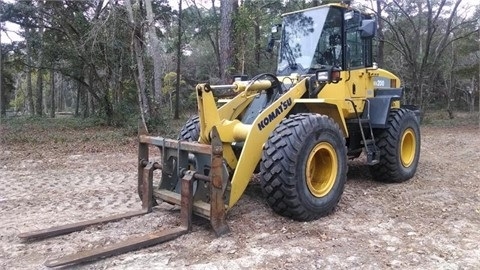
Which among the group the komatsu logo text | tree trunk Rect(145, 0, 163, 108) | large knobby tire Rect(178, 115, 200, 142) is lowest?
large knobby tire Rect(178, 115, 200, 142)

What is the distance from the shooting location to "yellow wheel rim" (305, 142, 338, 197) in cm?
461

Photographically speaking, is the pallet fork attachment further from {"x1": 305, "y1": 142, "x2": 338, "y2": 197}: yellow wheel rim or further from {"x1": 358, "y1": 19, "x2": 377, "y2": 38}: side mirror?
{"x1": 358, "y1": 19, "x2": 377, "y2": 38}: side mirror

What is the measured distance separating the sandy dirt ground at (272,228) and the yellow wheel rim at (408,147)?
0.33 metres

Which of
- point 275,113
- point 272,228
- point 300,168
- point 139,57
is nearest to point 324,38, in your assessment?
point 275,113

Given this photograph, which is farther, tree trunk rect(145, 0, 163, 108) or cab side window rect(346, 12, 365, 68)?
tree trunk rect(145, 0, 163, 108)

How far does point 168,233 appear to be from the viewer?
12.7ft

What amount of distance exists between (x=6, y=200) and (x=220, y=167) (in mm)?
3382

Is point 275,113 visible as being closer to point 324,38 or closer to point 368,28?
point 324,38

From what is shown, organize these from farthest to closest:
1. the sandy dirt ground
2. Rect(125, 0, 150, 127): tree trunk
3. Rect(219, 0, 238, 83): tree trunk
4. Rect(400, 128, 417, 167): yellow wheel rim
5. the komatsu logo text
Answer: Rect(125, 0, 150, 127): tree trunk
Rect(219, 0, 238, 83): tree trunk
Rect(400, 128, 417, 167): yellow wheel rim
the komatsu logo text
the sandy dirt ground

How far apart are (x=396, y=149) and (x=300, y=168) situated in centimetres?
247

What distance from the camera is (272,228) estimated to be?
4.23 meters

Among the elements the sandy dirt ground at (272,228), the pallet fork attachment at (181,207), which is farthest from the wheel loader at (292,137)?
the sandy dirt ground at (272,228)

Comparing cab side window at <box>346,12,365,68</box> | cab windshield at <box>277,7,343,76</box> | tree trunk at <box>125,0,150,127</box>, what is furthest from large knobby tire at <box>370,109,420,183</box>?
tree trunk at <box>125,0,150,127</box>

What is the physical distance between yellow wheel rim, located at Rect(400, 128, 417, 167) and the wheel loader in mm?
20
